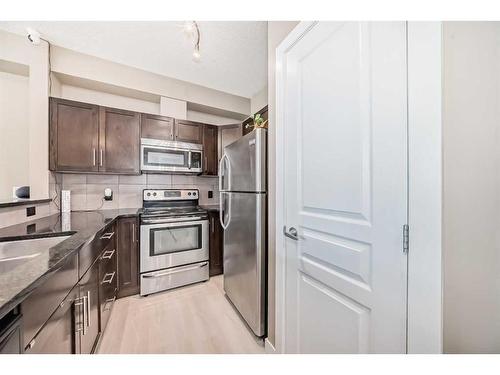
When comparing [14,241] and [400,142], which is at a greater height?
[400,142]

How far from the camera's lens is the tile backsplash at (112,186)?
228 cm

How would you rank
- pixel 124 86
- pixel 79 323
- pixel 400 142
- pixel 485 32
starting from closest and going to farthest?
pixel 485 32 < pixel 400 142 < pixel 79 323 < pixel 124 86

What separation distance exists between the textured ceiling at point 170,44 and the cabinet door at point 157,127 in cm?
62

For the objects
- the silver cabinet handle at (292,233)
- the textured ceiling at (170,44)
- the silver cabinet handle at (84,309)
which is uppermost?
the textured ceiling at (170,44)

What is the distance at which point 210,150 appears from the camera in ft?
9.23

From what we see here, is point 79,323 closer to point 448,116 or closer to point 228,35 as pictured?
point 448,116

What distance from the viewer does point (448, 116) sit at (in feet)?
1.91

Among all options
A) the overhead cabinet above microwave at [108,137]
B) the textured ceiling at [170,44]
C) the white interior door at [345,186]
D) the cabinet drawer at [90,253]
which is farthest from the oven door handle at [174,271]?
the textured ceiling at [170,44]

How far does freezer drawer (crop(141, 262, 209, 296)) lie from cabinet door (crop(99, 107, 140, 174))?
1.22 metres

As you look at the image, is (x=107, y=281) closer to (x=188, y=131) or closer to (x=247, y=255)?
(x=247, y=255)

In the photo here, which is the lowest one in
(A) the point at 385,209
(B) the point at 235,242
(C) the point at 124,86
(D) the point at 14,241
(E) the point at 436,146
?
(B) the point at 235,242

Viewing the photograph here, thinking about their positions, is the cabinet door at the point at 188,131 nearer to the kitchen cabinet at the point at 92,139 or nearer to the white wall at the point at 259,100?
the kitchen cabinet at the point at 92,139
